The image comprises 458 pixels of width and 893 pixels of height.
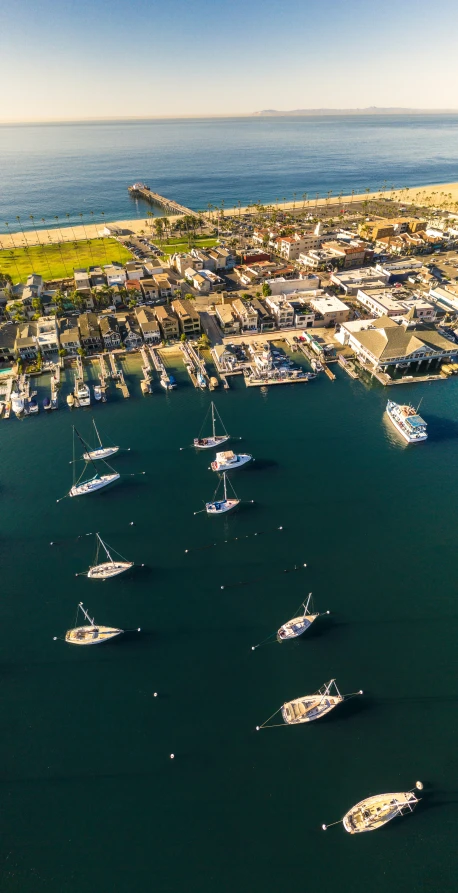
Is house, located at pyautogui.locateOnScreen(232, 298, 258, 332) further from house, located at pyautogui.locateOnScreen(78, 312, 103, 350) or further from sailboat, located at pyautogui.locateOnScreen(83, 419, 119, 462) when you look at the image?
sailboat, located at pyautogui.locateOnScreen(83, 419, 119, 462)

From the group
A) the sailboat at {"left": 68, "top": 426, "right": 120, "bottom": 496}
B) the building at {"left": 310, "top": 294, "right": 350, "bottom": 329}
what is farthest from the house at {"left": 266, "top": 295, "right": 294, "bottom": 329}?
the sailboat at {"left": 68, "top": 426, "right": 120, "bottom": 496}

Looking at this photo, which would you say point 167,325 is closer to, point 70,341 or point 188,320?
point 188,320

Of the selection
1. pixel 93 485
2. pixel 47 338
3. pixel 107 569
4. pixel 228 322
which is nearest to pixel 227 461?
pixel 93 485

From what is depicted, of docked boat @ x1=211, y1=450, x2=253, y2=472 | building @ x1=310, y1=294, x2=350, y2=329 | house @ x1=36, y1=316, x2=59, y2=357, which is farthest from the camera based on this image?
building @ x1=310, y1=294, x2=350, y2=329

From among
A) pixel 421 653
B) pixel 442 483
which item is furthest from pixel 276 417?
pixel 421 653

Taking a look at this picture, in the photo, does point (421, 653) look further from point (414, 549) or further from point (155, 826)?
point (155, 826)

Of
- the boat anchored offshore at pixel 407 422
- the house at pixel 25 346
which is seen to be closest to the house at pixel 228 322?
the boat anchored offshore at pixel 407 422
